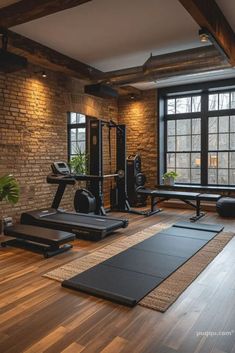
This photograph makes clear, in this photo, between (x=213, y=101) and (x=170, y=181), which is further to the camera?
(x=170, y=181)

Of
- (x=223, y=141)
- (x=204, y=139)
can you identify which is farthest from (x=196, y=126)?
(x=223, y=141)

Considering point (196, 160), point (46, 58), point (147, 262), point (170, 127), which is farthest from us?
point (170, 127)

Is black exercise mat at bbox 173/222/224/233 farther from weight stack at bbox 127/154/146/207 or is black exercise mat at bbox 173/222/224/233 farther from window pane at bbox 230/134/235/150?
window pane at bbox 230/134/235/150

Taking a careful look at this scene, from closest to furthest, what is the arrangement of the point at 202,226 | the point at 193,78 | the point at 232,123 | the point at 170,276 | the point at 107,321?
the point at 107,321, the point at 170,276, the point at 202,226, the point at 193,78, the point at 232,123

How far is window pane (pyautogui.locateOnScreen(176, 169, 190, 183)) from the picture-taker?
815 centimetres

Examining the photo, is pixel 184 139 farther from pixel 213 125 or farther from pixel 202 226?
pixel 202 226

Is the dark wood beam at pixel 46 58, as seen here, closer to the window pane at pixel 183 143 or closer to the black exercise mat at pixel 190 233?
the window pane at pixel 183 143

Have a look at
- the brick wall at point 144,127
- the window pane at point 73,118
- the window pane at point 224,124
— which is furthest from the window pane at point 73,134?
the window pane at point 224,124

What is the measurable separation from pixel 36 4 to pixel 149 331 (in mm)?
3688

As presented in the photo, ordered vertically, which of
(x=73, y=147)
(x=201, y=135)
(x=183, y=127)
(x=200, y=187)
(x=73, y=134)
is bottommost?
(x=200, y=187)

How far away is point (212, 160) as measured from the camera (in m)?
7.80

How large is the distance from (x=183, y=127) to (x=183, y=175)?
1289mm

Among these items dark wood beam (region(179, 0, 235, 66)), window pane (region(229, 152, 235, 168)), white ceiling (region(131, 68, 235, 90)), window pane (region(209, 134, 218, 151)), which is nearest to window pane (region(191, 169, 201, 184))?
window pane (region(209, 134, 218, 151))

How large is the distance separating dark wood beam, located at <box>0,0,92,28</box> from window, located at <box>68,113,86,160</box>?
4420 millimetres
